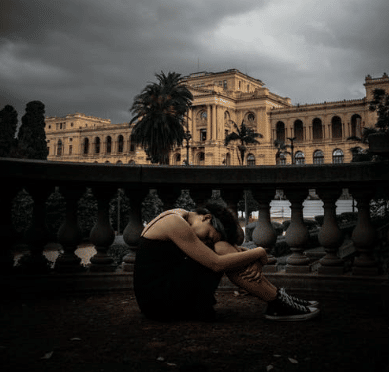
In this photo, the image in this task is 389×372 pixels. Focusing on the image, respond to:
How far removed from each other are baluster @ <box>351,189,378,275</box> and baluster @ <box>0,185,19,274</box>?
278cm

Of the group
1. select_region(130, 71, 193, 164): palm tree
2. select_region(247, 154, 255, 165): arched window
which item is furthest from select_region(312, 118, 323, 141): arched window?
select_region(130, 71, 193, 164): palm tree

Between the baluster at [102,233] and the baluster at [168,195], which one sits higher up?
the baluster at [168,195]

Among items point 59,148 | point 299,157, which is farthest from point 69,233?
point 59,148

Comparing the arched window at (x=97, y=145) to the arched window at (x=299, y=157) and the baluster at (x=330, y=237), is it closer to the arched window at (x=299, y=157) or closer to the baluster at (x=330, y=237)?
the arched window at (x=299, y=157)

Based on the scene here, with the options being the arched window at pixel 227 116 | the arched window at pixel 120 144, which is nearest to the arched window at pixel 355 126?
the arched window at pixel 227 116

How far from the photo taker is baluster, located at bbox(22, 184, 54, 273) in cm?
339

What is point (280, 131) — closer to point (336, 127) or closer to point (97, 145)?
point (336, 127)

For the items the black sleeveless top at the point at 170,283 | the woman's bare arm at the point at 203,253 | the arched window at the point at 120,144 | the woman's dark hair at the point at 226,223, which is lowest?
the black sleeveless top at the point at 170,283

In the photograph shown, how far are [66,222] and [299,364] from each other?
7.53 feet

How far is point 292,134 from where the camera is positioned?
64.4 m

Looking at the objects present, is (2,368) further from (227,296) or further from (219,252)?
(227,296)

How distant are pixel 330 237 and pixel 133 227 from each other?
1.66 m

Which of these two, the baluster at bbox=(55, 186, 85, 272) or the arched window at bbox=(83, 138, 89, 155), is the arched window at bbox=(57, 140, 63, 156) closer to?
the arched window at bbox=(83, 138, 89, 155)

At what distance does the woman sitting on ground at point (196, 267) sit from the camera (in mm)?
2395
